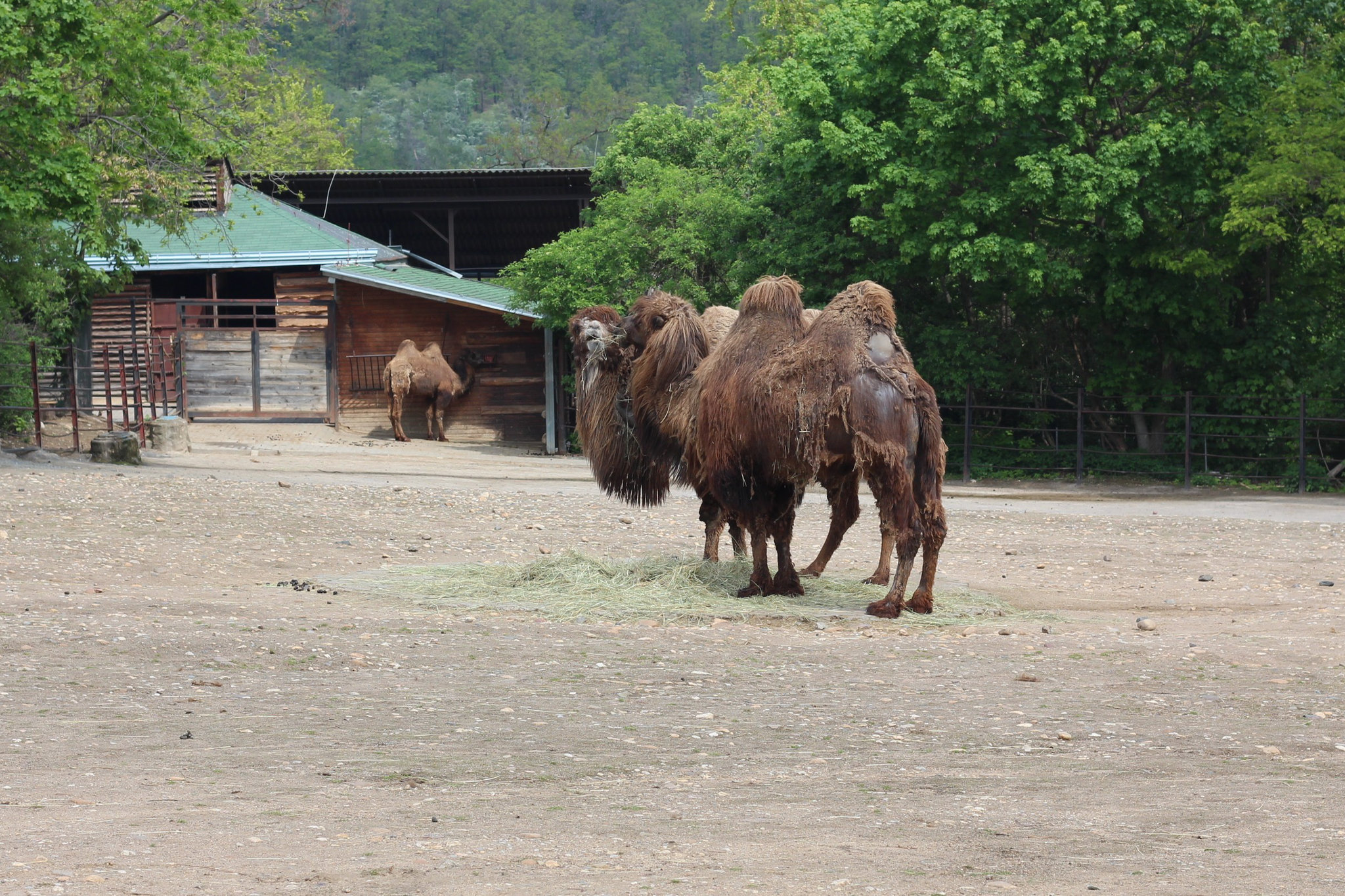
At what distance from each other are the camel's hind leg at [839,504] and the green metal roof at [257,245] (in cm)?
1948

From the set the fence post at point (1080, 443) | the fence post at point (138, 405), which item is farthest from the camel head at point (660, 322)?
the fence post at point (138, 405)

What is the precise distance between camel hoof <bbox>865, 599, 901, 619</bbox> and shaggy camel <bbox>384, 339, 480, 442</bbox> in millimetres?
19305

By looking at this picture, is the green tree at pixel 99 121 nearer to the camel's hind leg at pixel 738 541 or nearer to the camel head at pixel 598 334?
the camel head at pixel 598 334

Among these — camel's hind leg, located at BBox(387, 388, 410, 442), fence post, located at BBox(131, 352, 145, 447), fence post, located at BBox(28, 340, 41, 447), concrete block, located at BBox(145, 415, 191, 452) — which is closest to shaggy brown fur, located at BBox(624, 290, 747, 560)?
fence post, located at BBox(28, 340, 41, 447)

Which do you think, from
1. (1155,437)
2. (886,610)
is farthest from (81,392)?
(886,610)

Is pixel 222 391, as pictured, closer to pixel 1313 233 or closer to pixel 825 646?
pixel 1313 233

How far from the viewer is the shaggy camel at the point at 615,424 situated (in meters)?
11.8

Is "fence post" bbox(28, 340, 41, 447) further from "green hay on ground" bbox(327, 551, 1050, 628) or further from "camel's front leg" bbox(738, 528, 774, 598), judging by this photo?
"camel's front leg" bbox(738, 528, 774, 598)

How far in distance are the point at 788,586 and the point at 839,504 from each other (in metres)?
0.84

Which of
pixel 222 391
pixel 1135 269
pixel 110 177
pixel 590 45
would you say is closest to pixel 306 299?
pixel 222 391

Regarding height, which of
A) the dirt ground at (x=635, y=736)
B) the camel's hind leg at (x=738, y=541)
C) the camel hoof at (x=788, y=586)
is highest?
the camel's hind leg at (x=738, y=541)

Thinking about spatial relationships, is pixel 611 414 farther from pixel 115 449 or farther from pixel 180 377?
pixel 180 377

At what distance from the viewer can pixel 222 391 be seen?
29219 mm

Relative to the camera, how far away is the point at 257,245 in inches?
1180
